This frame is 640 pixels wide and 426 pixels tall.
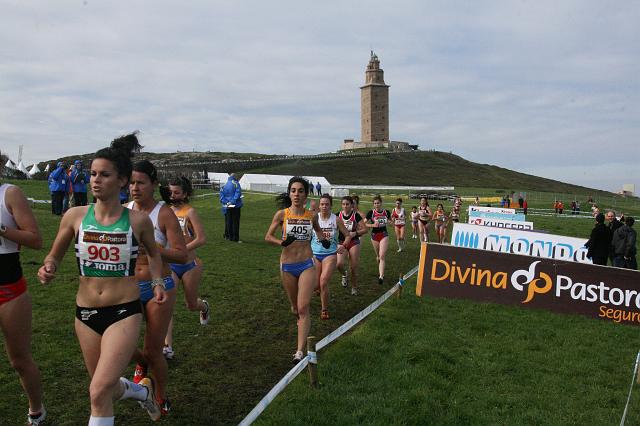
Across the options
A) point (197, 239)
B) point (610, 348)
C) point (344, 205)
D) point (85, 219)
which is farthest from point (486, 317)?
point (85, 219)

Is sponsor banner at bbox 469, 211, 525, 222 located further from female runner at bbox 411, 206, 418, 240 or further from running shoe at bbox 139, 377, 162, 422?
running shoe at bbox 139, 377, 162, 422

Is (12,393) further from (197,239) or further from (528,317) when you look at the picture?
(528,317)

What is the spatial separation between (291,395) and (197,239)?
82.1 inches

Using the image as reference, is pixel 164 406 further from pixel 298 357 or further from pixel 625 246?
pixel 625 246

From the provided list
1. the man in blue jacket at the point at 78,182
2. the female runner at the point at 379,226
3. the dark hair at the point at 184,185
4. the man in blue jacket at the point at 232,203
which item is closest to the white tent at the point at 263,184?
the man in blue jacket at the point at 78,182

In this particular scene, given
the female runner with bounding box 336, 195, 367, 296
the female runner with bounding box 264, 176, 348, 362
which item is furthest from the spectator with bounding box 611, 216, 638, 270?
the female runner with bounding box 264, 176, 348, 362

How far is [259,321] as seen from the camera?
8930mm

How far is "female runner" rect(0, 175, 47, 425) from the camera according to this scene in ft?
14.1

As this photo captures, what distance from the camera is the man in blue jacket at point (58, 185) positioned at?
20219 mm

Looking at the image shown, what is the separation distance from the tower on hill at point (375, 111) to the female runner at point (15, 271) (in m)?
154

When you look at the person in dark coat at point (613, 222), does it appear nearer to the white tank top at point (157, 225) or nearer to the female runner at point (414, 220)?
the female runner at point (414, 220)

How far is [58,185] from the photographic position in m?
20.8

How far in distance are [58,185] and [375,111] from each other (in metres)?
142

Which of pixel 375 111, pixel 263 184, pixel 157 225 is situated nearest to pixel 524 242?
pixel 157 225
